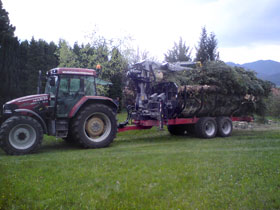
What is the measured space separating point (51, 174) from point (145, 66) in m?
7.16

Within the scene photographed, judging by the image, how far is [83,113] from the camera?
9.16 meters

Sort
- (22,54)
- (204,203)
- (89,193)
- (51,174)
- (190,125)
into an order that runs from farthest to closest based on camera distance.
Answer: (22,54) → (190,125) → (51,174) → (89,193) → (204,203)

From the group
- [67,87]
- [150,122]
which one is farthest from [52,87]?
[150,122]

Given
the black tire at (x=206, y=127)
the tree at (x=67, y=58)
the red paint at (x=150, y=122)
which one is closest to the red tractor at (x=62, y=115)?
the red paint at (x=150, y=122)

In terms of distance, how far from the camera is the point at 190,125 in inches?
497

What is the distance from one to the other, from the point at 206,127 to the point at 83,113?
19.2ft

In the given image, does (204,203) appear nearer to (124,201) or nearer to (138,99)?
(124,201)

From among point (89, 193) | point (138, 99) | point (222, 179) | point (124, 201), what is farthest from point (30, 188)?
point (138, 99)

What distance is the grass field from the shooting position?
164 inches

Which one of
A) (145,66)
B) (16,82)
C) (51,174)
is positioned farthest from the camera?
(16,82)

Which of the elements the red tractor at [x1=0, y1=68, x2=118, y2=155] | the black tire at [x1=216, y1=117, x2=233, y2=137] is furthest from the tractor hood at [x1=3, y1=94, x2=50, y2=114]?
the black tire at [x1=216, y1=117, x2=233, y2=137]

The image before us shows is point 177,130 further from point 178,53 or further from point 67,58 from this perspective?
point 178,53

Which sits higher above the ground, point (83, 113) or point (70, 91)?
point (70, 91)

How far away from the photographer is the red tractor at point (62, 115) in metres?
8.16
